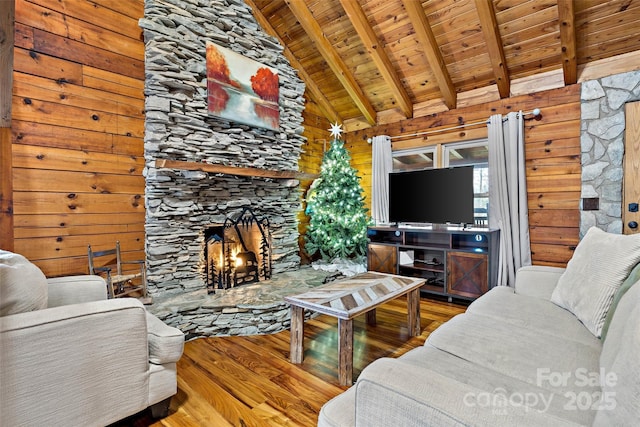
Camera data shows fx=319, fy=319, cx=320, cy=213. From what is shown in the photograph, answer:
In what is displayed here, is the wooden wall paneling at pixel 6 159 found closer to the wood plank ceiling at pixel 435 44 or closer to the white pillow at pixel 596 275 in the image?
the wood plank ceiling at pixel 435 44

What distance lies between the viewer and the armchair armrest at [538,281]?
86.6 inches

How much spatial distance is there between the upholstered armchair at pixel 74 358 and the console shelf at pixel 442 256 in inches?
123

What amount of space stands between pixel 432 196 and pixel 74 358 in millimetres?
3858

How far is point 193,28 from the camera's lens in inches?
133

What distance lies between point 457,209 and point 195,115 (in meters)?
3.25

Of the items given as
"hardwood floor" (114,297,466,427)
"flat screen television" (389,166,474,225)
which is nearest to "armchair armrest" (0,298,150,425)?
"hardwood floor" (114,297,466,427)

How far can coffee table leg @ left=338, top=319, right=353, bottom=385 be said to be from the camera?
81.1 inches

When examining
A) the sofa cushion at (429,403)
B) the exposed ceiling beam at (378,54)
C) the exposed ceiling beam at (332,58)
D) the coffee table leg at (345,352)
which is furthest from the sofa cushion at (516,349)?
the exposed ceiling beam at (332,58)

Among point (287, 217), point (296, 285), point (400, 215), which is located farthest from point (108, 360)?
point (400, 215)

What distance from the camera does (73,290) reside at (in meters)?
2.04

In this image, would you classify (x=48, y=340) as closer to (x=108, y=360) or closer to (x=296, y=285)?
(x=108, y=360)

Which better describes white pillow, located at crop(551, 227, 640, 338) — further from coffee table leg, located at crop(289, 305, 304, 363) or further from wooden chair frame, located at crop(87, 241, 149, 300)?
wooden chair frame, located at crop(87, 241, 149, 300)

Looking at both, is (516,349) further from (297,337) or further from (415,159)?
(415,159)

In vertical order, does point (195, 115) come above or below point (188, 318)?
above
